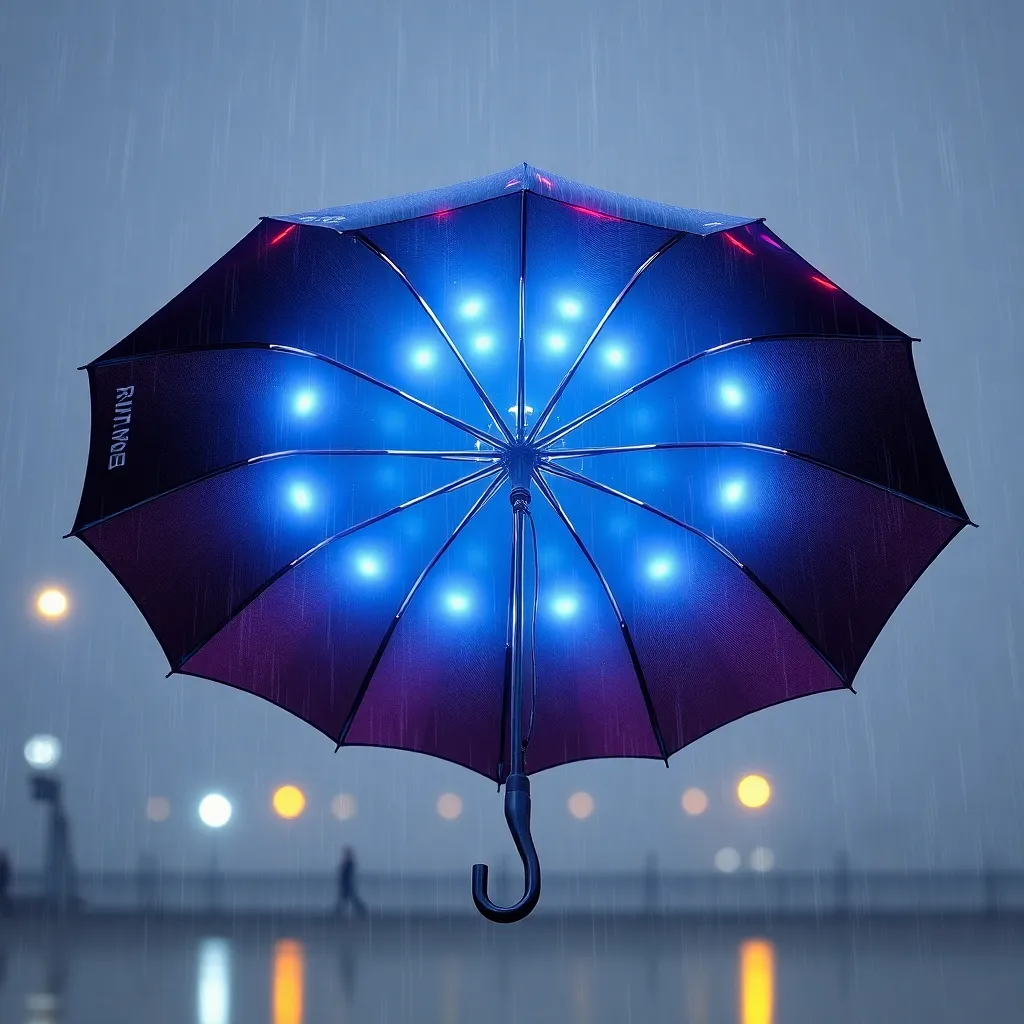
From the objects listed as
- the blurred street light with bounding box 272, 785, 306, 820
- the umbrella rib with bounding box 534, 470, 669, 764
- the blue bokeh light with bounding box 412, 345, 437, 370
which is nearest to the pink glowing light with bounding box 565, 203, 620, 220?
the blue bokeh light with bounding box 412, 345, 437, 370

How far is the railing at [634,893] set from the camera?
60.6ft

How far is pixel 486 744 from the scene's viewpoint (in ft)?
18.1

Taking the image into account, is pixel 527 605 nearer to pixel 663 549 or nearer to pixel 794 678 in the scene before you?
pixel 663 549

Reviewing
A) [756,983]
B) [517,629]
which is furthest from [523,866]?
[756,983]

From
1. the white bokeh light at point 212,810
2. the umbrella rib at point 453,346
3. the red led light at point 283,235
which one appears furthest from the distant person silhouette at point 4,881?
the red led light at point 283,235

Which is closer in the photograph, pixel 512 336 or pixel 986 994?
pixel 512 336

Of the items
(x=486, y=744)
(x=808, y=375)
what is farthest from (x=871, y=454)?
(x=486, y=744)

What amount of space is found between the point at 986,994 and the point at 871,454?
396cm

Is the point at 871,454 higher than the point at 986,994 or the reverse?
higher

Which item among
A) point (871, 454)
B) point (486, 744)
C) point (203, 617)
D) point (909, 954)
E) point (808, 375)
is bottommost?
point (909, 954)

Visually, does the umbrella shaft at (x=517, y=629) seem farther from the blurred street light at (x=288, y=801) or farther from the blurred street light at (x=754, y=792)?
the blurred street light at (x=288, y=801)

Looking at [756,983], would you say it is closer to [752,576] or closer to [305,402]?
[752,576]

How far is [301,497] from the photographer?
532cm

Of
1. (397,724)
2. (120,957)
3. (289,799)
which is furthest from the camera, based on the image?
(289,799)
